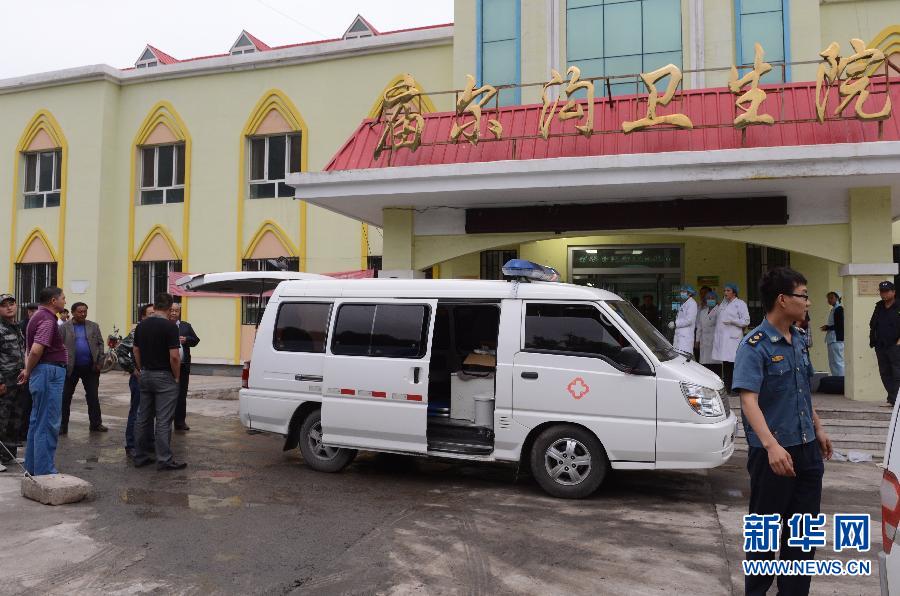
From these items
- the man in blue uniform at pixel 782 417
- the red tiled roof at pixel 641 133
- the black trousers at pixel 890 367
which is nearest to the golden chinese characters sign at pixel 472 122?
the red tiled roof at pixel 641 133

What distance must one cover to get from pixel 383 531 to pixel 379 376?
1.98 meters

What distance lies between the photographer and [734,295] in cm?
1062

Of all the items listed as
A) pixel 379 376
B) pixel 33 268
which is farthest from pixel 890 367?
pixel 33 268

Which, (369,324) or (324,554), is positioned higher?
(369,324)

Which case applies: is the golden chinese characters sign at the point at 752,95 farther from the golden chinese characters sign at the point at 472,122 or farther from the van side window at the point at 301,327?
the van side window at the point at 301,327

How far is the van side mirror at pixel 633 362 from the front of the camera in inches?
236

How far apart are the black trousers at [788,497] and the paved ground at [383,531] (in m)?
0.73

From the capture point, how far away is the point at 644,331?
6449 millimetres

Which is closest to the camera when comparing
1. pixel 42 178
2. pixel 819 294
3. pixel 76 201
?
pixel 819 294

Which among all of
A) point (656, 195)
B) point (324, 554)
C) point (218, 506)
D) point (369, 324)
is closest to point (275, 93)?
point (656, 195)

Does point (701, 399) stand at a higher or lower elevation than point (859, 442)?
higher

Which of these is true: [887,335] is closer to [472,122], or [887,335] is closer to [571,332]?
[571,332]

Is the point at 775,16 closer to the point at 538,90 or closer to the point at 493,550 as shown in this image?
the point at 538,90

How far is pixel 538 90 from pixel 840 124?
641cm
